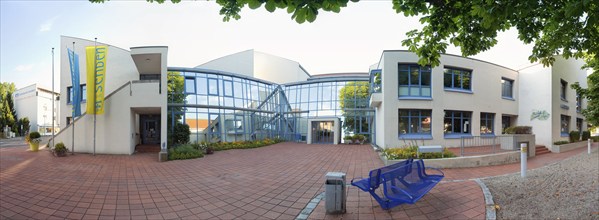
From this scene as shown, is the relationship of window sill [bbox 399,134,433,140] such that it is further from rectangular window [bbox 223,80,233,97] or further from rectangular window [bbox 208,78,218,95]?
rectangular window [bbox 208,78,218,95]

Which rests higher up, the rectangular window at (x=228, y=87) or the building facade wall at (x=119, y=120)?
the rectangular window at (x=228, y=87)

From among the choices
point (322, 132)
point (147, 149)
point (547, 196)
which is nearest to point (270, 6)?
point (547, 196)

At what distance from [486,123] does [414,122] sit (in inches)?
248

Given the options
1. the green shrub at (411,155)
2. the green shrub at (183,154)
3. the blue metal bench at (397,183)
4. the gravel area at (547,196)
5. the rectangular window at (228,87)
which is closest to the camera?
the gravel area at (547,196)

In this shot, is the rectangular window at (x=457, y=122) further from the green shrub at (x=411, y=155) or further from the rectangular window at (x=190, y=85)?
the rectangular window at (x=190, y=85)

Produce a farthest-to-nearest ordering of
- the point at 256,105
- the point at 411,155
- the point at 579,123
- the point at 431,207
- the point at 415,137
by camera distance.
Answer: the point at 256,105 < the point at 579,123 < the point at 415,137 < the point at 411,155 < the point at 431,207

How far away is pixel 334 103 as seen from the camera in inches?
994

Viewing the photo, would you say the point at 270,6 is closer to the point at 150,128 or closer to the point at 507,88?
the point at 150,128

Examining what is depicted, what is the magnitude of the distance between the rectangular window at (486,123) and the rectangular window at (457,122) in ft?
4.99

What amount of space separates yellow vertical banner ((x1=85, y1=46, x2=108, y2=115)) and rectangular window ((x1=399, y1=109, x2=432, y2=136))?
17769 millimetres

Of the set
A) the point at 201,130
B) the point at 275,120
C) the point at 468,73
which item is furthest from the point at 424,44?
the point at 275,120

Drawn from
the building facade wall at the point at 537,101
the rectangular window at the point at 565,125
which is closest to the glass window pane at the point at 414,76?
the building facade wall at the point at 537,101

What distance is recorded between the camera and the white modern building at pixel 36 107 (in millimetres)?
41781

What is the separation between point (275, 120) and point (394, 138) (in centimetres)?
1385
